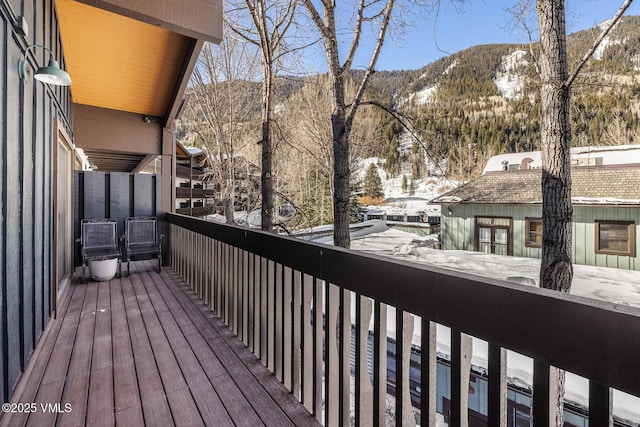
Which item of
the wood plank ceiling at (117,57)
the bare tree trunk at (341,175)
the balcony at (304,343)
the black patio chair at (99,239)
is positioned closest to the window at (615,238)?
the bare tree trunk at (341,175)

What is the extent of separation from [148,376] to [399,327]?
5.81 feet

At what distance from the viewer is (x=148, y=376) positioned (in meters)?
2.13

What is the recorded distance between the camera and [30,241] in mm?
2176

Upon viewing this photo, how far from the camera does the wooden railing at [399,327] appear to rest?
2.47 ft

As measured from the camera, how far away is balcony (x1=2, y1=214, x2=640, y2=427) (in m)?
0.81

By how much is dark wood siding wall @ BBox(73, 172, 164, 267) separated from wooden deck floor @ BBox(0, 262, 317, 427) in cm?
242

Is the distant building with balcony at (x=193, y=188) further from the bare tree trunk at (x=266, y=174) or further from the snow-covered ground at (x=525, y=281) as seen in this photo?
the bare tree trunk at (x=266, y=174)

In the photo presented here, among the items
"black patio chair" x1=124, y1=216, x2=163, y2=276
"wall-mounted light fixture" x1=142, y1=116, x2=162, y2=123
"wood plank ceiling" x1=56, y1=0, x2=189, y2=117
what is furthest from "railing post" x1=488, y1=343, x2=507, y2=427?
"wall-mounted light fixture" x1=142, y1=116, x2=162, y2=123

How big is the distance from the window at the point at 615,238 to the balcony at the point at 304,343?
34.9 ft

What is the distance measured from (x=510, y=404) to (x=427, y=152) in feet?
14.2

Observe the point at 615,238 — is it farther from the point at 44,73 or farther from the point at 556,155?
the point at 44,73

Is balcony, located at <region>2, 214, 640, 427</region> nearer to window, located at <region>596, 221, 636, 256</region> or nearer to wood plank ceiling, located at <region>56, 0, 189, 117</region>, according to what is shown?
wood plank ceiling, located at <region>56, 0, 189, 117</region>

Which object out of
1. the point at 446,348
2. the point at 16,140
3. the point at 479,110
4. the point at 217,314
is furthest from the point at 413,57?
the point at 479,110

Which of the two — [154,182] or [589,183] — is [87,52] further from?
[589,183]
